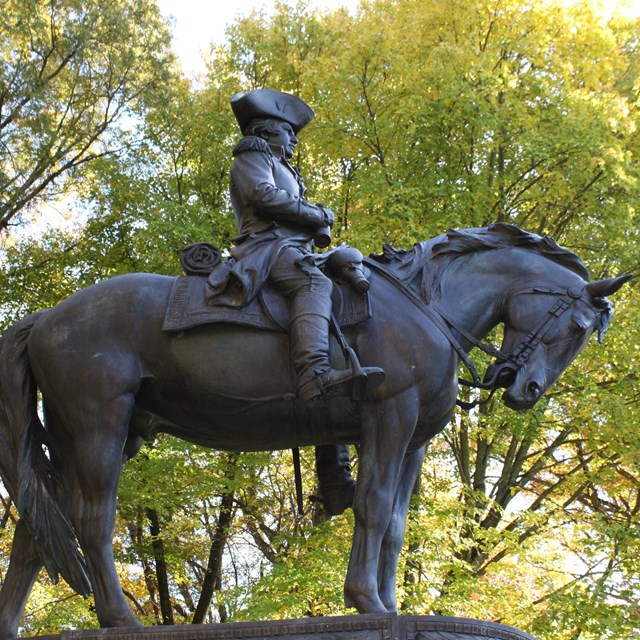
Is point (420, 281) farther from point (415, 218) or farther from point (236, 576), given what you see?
point (236, 576)

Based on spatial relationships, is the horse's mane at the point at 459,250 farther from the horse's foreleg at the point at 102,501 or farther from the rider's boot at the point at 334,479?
the horse's foreleg at the point at 102,501

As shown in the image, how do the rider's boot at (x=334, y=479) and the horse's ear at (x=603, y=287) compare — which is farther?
the rider's boot at (x=334, y=479)

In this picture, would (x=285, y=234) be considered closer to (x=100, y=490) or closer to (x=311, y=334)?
(x=311, y=334)

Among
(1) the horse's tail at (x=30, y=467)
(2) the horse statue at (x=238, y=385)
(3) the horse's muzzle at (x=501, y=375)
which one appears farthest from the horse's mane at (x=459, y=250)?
(1) the horse's tail at (x=30, y=467)

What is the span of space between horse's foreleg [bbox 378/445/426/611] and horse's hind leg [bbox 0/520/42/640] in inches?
83.6

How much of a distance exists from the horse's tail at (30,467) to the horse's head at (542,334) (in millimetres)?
2745

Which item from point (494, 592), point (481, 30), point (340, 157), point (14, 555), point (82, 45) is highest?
point (82, 45)

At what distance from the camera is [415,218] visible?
50.7 feet

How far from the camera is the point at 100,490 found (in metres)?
5.65

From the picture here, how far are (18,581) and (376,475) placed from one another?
7.54 ft

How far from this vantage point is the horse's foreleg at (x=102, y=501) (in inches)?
217

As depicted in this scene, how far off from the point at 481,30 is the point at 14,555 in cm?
1378

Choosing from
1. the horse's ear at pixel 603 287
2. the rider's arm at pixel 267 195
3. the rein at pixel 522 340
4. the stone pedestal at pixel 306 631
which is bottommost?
the stone pedestal at pixel 306 631

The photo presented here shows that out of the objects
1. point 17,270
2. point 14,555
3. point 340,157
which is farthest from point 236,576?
point 14,555
